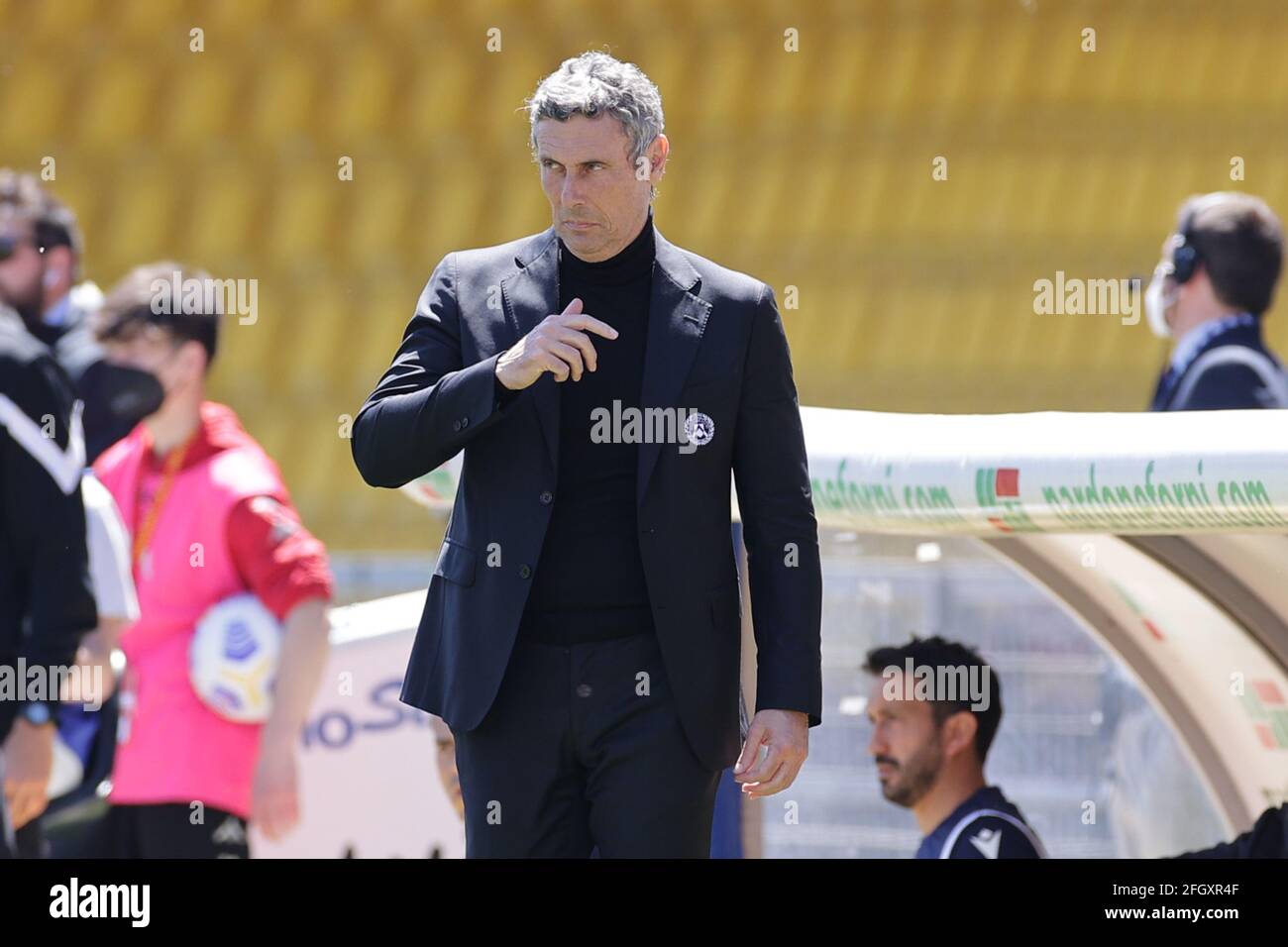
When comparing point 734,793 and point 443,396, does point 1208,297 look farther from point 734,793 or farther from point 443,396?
point 443,396

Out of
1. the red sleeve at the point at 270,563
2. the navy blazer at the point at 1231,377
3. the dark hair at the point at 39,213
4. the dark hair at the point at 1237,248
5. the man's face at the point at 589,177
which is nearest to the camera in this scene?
the man's face at the point at 589,177

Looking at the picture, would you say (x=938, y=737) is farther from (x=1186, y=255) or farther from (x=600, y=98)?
(x=600, y=98)

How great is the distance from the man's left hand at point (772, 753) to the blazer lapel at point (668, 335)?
0.28m

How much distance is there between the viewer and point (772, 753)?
2.41 metres

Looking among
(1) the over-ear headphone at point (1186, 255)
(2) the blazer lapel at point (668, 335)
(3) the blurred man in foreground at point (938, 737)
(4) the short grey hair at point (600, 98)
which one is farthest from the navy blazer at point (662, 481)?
(1) the over-ear headphone at point (1186, 255)

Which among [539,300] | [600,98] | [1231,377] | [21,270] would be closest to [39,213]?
[21,270]

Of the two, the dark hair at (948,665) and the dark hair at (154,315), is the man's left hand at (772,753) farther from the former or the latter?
the dark hair at (154,315)

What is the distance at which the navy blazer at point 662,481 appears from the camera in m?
2.38

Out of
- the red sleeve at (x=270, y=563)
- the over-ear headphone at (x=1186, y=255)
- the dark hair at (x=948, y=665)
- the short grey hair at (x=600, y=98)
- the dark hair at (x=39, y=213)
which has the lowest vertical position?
the dark hair at (x=948, y=665)

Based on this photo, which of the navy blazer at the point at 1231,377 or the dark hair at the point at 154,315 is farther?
the dark hair at the point at 154,315

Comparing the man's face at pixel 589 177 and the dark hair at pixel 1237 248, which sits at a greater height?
the dark hair at pixel 1237 248

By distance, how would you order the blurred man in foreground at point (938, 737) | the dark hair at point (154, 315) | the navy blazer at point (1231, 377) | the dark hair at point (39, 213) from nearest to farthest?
the blurred man in foreground at point (938, 737) → the navy blazer at point (1231, 377) → the dark hair at point (154, 315) → the dark hair at point (39, 213)
